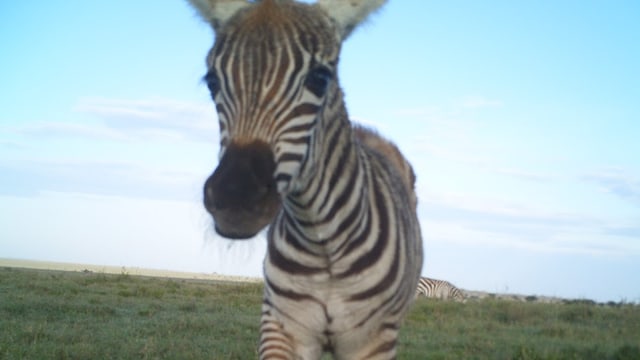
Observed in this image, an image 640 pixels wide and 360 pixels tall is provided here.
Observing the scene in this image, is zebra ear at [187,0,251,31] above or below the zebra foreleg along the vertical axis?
above

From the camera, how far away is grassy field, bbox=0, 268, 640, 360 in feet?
33.2

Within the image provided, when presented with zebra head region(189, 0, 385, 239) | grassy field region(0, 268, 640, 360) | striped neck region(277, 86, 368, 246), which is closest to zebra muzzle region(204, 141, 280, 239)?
zebra head region(189, 0, 385, 239)

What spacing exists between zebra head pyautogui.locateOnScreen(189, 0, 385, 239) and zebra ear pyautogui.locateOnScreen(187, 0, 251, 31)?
0.01m

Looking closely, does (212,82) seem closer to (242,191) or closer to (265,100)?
(265,100)

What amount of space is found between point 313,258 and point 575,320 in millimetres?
14615

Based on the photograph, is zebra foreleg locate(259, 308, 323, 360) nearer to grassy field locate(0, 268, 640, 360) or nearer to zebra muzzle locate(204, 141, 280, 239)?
zebra muzzle locate(204, 141, 280, 239)

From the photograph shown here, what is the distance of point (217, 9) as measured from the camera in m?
3.78

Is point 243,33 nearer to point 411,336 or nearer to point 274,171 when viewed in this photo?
point 274,171

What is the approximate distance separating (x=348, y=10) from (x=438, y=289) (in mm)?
27355

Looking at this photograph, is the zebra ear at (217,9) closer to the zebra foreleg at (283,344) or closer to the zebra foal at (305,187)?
the zebra foal at (305,187)

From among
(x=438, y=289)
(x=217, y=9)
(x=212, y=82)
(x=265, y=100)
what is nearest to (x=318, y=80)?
(x=265, y=100)

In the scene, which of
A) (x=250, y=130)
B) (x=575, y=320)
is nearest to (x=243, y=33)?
(x=250, y=130)

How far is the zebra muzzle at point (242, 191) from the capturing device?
2.99 metres

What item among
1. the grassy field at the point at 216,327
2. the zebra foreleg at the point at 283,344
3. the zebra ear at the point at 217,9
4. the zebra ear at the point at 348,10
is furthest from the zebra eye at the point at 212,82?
the grassy field at the point at 216,327
